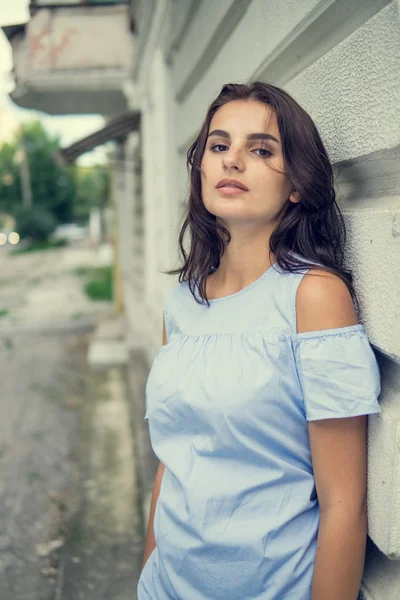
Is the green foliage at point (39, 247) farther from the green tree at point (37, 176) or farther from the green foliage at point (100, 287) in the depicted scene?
the green foliage at point (100, 287)

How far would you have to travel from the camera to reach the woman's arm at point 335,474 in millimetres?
1233

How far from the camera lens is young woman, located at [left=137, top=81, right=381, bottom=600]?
4.07ft

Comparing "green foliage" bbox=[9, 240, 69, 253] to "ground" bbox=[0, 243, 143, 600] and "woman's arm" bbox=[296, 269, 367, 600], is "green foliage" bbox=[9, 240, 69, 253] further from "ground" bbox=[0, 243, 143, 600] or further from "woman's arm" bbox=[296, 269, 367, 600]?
"woman's arm" bbox=[296, 269, 367, 600]

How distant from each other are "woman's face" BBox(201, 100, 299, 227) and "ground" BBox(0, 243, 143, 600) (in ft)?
7.24

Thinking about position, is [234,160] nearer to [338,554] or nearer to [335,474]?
[335,474]

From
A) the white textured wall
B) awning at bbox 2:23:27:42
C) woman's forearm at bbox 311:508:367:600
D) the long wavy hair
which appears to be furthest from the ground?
awning at bbox 2:23:27:42

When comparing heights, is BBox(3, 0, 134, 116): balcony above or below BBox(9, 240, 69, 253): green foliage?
above

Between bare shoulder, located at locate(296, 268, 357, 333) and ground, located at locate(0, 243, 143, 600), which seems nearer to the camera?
bare shoulder, located at locate(296, 268, 357, 333)

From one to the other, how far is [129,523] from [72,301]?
10.2m

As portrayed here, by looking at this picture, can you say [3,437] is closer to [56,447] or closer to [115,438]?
[56,447]

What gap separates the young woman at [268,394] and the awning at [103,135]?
17.5ft

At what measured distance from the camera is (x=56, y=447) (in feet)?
16.3

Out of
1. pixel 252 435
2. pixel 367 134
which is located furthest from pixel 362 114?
pixel 252 435

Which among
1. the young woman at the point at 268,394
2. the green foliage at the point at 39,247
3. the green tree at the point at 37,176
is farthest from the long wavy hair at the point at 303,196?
the green tree at the point at 37,176
